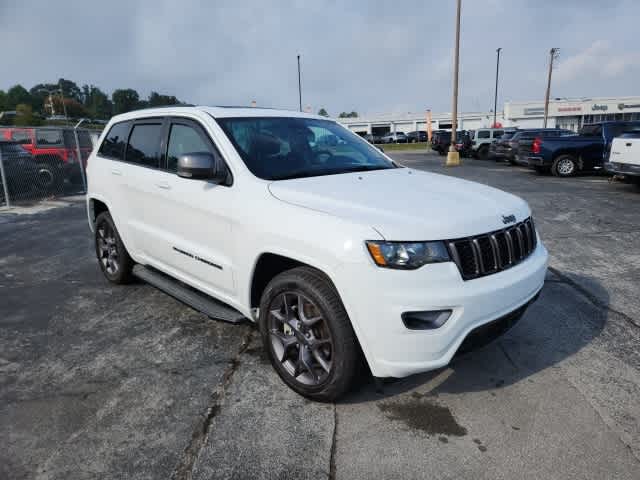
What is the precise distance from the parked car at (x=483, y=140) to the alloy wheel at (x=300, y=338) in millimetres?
24897

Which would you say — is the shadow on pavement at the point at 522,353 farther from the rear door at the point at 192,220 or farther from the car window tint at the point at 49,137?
the car window tint at the point at 49,137

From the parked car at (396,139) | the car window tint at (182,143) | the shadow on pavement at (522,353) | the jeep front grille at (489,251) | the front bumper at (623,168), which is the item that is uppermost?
the car window tint at (182,143)

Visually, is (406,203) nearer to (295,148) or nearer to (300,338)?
(300,338)

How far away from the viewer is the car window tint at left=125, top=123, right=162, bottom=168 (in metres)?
4.08

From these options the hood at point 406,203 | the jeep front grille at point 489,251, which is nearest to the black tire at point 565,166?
the hood at point 406,203

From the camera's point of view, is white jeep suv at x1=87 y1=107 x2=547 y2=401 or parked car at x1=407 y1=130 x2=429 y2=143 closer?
white jeep suv at x1=87 y1=107 x2=547 y2=401

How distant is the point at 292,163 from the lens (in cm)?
342

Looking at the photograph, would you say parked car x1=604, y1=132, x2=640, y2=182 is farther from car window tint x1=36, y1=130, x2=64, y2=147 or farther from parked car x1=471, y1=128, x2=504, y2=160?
parked car x1=471, y1=128, x2=504, y2=160

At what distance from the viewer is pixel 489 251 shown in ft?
8.63

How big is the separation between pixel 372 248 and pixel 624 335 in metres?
2.58

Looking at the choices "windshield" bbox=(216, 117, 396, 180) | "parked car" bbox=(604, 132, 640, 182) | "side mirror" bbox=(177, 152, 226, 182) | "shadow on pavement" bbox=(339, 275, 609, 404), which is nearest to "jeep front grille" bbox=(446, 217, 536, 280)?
"shadow on pavement" bbox=(339, 275, 609, 404)

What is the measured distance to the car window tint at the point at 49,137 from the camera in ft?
40.2

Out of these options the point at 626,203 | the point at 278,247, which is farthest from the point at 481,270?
the point at 626,203

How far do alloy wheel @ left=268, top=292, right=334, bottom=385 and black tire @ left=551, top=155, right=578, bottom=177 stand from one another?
13915mm
